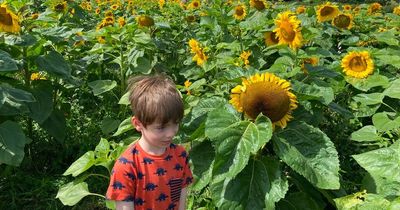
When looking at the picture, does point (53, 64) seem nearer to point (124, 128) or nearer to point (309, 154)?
point (124, 128)

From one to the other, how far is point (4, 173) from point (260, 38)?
2.04 metres

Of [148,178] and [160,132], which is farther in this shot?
[148,178]

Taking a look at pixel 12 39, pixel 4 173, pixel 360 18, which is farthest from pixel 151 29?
pixel 360 18

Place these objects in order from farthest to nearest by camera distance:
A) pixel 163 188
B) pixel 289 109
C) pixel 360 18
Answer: pixel 360 18 < pixel 289 109 < pixel 163 188

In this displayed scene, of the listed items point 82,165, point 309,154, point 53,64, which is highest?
point 309,154

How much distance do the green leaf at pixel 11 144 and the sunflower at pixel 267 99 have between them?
1187 millimetres

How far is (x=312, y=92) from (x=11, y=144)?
1548mm

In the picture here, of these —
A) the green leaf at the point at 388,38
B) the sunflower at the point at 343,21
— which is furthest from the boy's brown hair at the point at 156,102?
the sunflower at the point at 343,21

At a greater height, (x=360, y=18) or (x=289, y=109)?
(x=289, y=109)

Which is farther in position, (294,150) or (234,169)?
(294,150)

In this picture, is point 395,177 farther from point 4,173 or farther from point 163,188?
point 4,173

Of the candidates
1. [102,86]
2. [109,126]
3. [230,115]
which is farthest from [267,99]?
[102,86]

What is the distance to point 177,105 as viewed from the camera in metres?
1.70

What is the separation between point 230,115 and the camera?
2098mm
